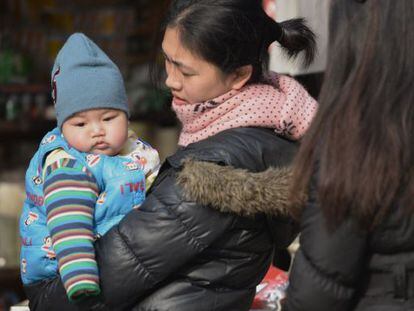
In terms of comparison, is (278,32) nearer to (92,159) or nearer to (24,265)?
(92,159)

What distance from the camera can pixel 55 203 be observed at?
237cm

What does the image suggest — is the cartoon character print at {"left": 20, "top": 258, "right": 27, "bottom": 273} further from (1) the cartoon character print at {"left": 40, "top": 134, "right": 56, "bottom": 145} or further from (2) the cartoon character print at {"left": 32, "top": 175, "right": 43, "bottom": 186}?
(1) the cartoon character print at {"left": 40, "top": 134, "right": 56, "bottom": 145}

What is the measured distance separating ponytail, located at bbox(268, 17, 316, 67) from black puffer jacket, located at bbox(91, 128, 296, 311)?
358mm

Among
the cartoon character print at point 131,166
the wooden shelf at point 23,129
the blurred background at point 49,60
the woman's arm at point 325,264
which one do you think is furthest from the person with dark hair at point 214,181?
the wooden shelf at point 23,129

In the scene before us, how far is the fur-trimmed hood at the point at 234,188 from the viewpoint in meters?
2.28

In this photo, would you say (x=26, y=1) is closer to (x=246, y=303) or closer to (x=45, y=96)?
(x=45, y=96)

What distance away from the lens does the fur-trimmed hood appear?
228cm

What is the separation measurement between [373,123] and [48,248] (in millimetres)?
1062

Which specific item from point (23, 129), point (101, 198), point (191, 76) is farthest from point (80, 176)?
point (23, 129)

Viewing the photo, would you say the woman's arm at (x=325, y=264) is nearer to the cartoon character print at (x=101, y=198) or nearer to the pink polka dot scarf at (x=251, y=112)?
the pink polka dot scarf at (x=251, y=112)

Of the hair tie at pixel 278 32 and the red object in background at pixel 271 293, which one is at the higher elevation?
the hair tie at pixel 278 32

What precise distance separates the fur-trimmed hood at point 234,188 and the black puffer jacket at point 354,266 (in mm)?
259

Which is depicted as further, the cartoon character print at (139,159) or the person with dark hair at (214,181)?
the cartoon character print at (139,159)

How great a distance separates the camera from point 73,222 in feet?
7.72
